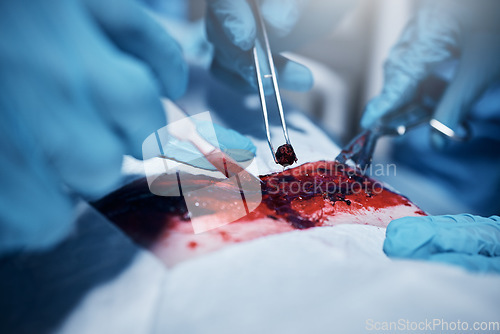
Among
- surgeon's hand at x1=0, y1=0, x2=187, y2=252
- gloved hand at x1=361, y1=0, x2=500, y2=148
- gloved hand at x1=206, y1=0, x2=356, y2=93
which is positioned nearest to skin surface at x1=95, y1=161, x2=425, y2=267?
surgeon's hand at x1=0, y1=0, x2=187, y2=252

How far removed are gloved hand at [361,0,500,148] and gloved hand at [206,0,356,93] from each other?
0.32m

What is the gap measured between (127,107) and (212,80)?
559mm

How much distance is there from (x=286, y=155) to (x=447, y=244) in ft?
1.38

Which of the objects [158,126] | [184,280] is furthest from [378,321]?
[158,126]

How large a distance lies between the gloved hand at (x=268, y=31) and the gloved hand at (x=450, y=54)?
32cm

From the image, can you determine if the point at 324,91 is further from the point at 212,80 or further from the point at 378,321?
the point at 378,321

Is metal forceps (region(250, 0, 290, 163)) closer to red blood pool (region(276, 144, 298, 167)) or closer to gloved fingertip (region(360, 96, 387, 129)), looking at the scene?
red blood pool (region(276, 144, 298, 167))

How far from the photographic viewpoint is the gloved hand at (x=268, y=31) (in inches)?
33.3

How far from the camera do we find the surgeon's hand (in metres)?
0.51

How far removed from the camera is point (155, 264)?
530 mm

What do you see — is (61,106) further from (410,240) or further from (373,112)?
(373,112)

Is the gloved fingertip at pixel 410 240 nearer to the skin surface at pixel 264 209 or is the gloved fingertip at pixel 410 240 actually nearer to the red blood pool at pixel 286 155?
the skin surface at pixel 264 209

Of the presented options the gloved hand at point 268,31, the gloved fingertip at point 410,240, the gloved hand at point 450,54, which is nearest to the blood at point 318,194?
the gloved fingertip at point 410,240

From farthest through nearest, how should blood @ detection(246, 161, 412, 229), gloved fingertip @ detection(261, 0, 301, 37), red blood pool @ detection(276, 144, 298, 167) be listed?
gloved fingertip @ detection(261, 0, 301, 37) < red blood pool @ detection(276, 144, 298, 167) < blood @ detection(246, 161, 412, 229)
